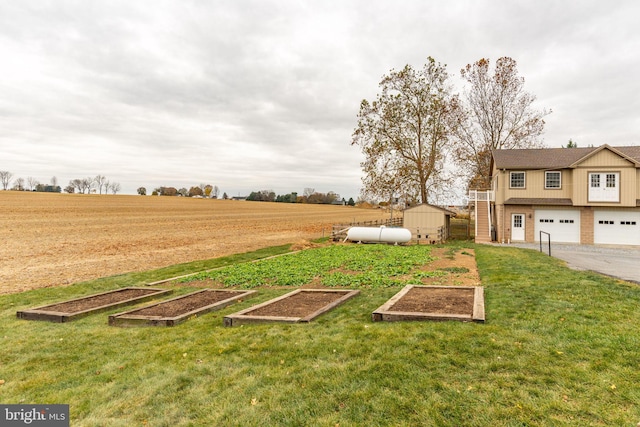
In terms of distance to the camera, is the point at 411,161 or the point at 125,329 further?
the point at 411,161

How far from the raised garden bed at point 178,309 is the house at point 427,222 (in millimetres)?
20276

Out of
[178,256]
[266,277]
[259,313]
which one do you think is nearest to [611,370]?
[259,313]

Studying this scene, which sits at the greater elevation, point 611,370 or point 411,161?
point 411,161

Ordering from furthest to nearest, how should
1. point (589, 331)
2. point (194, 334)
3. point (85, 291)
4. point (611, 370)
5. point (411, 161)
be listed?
1. point (411, 161)
2. point (85, 291)
3. point (194, 334)
4. point (589, 331)
5. point (611, 370)

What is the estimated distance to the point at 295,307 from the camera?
8008 millimetres

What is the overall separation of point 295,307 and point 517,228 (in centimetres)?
2294

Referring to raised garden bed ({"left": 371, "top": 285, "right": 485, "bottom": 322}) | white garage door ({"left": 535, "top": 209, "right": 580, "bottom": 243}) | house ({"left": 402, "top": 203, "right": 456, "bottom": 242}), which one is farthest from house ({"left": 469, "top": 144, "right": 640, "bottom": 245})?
raised garden bed ({"left": 371, "top": 285, "right": 485, "bottom": 322})

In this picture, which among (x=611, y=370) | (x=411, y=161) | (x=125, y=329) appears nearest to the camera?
(x=611, y=370)

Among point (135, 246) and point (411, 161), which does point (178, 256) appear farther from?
point (411, 161)

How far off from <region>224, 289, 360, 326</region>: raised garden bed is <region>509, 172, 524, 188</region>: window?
21.4 metres

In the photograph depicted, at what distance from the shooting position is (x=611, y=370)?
430 cm

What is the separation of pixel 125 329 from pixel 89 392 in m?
2.76

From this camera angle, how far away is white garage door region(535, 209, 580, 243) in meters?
24.0

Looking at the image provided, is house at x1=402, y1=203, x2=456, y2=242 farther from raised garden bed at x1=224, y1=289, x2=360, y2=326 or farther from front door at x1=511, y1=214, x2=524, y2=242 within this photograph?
raised garden bed at x1=224, y1=289, x2=360, y2=326
